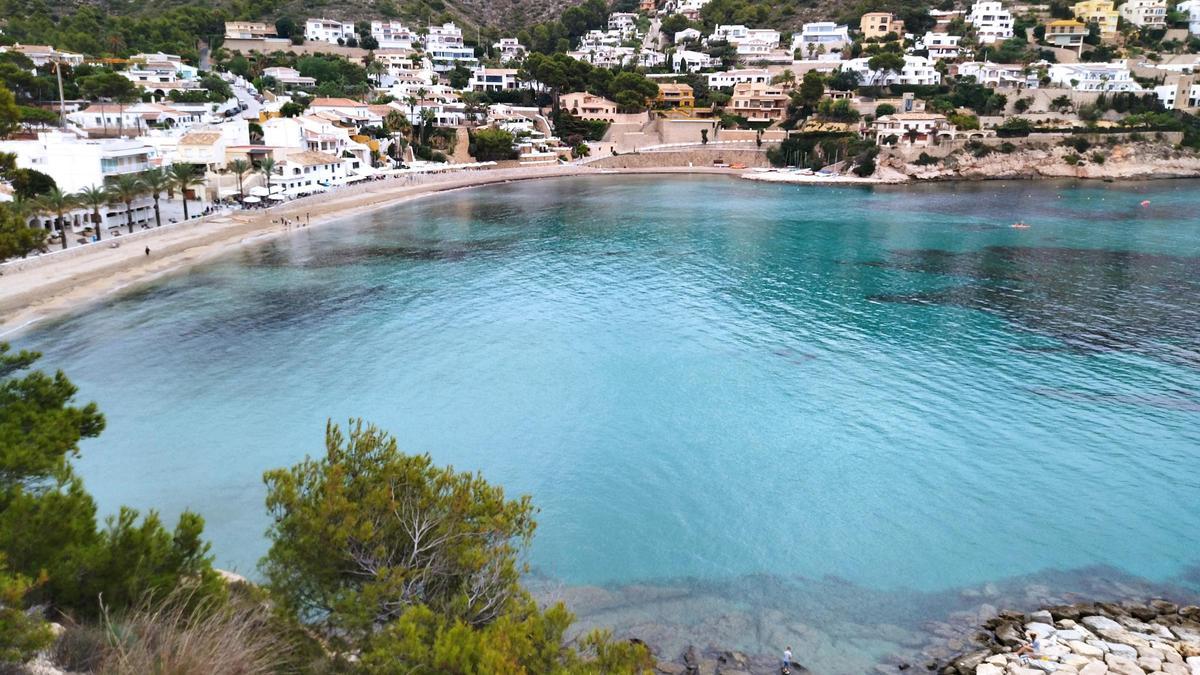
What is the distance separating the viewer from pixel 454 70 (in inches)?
4532

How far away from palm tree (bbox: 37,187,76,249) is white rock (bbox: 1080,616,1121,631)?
4395 centimetres

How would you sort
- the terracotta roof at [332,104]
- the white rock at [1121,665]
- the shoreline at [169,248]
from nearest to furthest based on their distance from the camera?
1. the white rock at [1121,665]
2. the shoreline at [169,248]
3. the terracotta roof at [332,104]

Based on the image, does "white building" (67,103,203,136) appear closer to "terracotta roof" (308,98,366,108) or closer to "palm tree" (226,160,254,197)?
"palm tree" (226,160,254,197)

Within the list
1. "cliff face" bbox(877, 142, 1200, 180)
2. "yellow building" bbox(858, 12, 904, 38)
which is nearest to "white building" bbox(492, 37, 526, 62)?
"yellow building" bbox(858, 12, 904, 38)

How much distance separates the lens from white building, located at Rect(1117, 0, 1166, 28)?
406 feet

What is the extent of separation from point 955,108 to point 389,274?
80.5 m

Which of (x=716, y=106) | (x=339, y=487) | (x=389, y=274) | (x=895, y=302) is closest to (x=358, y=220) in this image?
(x=389, y=274)

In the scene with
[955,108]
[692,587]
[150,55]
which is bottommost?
[692,587]

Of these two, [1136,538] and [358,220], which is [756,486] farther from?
[358,220]

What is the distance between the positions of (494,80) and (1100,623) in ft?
337

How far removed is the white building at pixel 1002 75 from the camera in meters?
100

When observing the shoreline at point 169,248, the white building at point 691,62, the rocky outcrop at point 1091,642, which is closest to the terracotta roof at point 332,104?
the shoreline at point 169,248

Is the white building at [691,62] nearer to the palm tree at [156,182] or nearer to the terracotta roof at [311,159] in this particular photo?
the terracotta roof at [311,159]

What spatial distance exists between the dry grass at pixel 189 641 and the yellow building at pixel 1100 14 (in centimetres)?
14379
